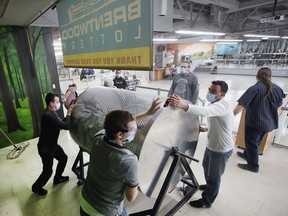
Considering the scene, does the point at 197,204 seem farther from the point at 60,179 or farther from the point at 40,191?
the point at 40,191

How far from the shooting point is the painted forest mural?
3.87 m

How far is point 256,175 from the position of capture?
2.92 m

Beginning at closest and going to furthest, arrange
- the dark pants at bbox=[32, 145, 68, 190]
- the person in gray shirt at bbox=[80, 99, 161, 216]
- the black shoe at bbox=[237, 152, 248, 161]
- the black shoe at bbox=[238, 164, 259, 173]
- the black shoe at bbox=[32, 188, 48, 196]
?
1. the person in gray shirt at bbox=[80, 99, 161, 216]
2. the dark pants at bbox=[32, 145, 68, 190]
3. the black shoe at bbox=[32, 188, 48, 196]
4. the black shoe at bbox=[238, 164, 259, 173]
5. the black shoe at bbox=[237, 152, 248, 161]

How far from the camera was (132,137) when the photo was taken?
128 cm

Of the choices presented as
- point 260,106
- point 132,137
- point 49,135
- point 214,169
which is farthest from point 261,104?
Result: point 49,135

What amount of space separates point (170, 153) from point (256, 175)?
2.05 meters

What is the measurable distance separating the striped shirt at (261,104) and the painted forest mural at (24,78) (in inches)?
168

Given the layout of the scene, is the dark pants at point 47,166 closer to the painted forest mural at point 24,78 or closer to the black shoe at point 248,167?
the painted forest mural at point 24,78

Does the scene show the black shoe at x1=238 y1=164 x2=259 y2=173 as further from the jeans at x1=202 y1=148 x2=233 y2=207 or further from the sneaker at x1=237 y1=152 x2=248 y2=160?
the jeans at x1=202 y1=148 x2=233 y2=207

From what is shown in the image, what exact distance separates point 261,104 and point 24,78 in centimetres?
474

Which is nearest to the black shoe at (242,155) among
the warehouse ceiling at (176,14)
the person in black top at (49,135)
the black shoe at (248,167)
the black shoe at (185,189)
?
the black shoe at (248,167)

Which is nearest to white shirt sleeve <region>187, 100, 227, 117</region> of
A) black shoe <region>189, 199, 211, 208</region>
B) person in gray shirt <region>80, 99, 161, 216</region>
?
person in gray shirt <region>80, 99, 161, 216</region>

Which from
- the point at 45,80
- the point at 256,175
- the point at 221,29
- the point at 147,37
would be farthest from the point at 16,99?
the point at 221,29

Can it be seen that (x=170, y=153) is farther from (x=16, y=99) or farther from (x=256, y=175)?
(x=16, y=99)
